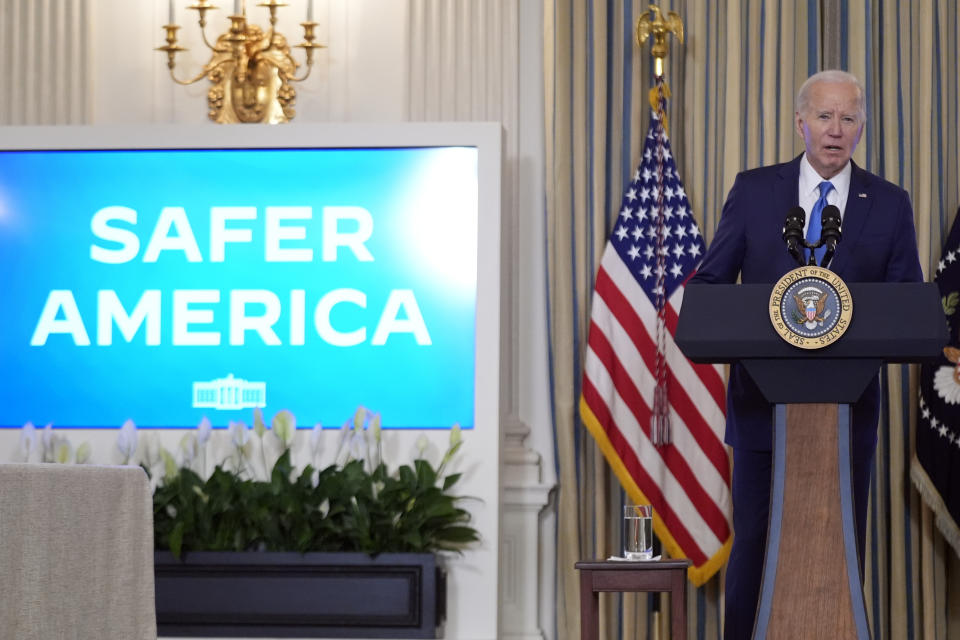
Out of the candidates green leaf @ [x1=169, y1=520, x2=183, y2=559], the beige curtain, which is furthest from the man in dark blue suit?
green leaf @ [x1=169, y1=520, x2=183, y2=559]

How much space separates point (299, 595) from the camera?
13.3 feet

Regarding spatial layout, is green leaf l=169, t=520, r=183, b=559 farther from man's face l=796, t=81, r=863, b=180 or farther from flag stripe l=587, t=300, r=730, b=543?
man's face l=796, t=81, r=863, b=180

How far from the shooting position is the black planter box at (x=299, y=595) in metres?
4.02

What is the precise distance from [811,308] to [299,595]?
2.13 m

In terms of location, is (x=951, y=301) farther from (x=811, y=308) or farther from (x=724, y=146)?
(x=811, y=308)

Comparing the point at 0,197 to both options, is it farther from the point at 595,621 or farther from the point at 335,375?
the point at 595,621

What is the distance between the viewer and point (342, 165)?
14.7ft

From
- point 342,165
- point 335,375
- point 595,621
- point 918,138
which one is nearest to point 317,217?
→ point 342,165

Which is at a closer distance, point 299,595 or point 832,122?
point 832,122

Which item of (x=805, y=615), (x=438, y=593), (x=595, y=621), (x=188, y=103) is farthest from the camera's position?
(x=188, y=103)

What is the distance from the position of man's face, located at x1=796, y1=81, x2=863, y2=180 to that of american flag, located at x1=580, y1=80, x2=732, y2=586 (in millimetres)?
1555

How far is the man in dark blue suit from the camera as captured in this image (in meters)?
3.01

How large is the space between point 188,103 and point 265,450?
1.52 m

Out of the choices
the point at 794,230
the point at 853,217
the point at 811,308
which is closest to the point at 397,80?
the point at 853,217
